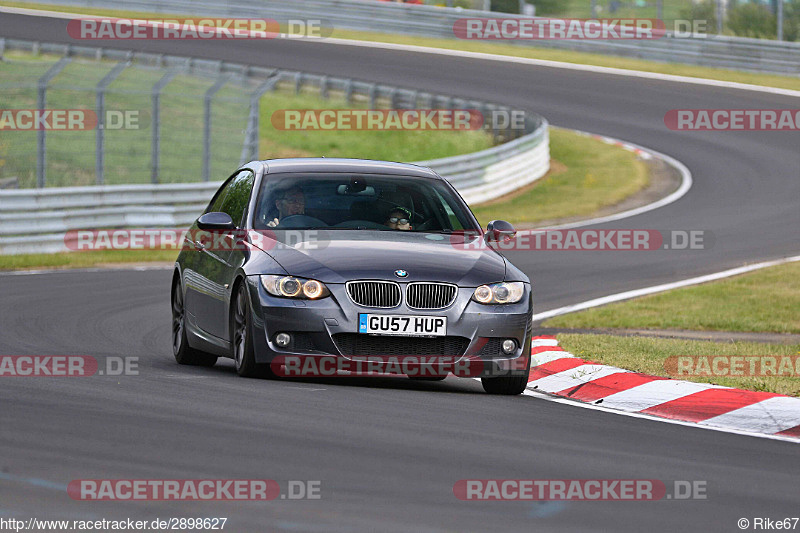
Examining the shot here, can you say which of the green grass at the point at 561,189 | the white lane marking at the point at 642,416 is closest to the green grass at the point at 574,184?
the green grass at the point at 561,189

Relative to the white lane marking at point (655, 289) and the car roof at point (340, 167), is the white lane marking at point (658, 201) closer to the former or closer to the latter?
the white lane marking at point (655, 289)

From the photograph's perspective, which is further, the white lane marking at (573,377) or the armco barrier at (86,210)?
the armco barrier at (86,210)

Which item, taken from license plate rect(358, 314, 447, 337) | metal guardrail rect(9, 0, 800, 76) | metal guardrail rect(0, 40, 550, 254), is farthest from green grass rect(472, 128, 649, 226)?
license plate rect(358, 314, 447, 337)

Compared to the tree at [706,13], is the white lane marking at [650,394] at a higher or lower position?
higher

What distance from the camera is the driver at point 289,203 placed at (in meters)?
9.93

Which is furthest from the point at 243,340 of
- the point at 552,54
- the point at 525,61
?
the point at 552,54

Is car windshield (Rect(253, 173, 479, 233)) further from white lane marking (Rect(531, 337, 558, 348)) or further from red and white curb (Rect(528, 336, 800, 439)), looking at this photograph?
white lane marking (Rect(531, 337, 558, 348))

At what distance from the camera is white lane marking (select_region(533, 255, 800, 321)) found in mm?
15055

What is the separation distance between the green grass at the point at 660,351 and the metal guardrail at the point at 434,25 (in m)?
32.5

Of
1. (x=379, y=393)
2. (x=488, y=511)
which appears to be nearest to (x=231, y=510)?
(x=488, y=511)

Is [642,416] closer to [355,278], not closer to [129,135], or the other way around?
[355,278]

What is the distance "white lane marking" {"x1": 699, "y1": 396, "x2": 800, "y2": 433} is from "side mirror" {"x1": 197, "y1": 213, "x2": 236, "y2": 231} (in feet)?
11.4

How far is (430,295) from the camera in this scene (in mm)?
8914

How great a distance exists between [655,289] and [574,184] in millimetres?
12834
